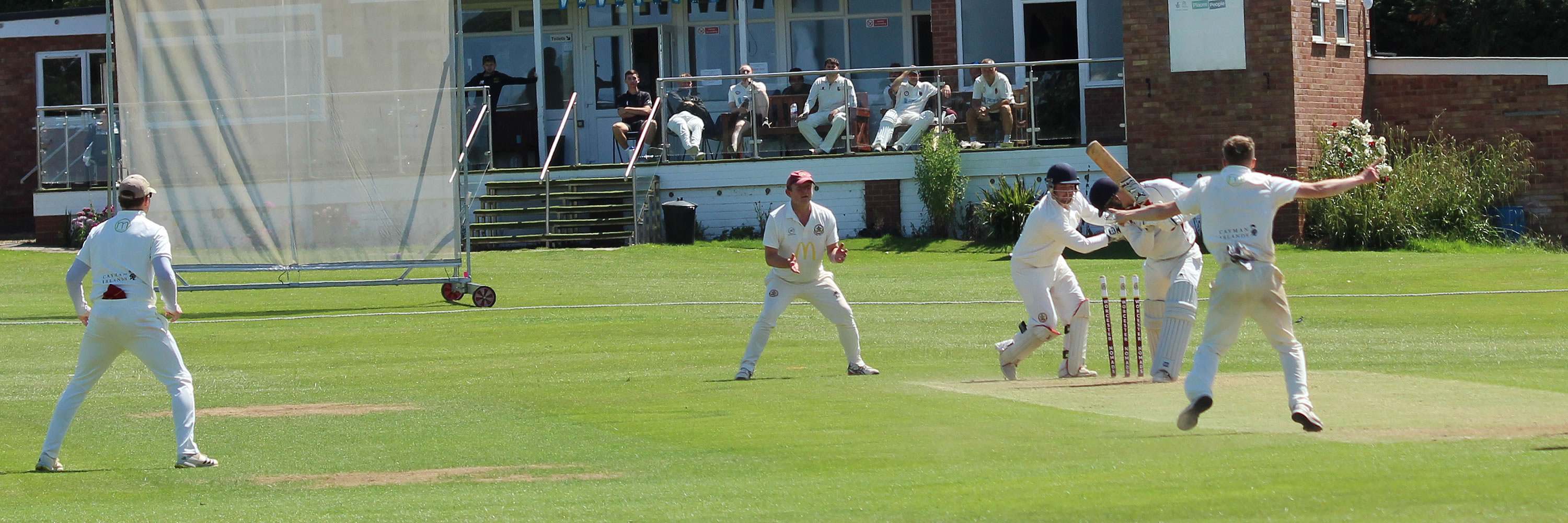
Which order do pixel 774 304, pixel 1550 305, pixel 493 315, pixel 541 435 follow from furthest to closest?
pixel 493 315
pixel 1550 305
pixel 774 304
pixel 541 435

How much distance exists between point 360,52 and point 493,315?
3.61 m

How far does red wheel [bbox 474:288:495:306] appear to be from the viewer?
18797 millimetres

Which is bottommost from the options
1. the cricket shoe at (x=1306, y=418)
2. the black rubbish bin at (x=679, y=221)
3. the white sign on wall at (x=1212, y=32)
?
the cricket shoe at (x=1306, y=418)

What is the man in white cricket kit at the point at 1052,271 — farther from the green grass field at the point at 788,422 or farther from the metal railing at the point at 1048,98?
the metal railing at the point at 1048,98

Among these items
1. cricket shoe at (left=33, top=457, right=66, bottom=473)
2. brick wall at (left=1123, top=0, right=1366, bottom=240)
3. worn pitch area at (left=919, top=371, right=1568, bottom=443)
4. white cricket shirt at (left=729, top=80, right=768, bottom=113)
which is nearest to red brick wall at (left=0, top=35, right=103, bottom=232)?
white cricket shirt at (left=729, top=80, right=768, bottom=113)

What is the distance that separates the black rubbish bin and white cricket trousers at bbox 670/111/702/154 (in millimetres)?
988

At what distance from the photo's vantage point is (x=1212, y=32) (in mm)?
24469

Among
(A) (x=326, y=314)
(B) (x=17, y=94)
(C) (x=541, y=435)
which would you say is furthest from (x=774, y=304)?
(B) (x=17, y=94)

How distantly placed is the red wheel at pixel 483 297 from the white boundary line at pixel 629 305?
0.07 meters

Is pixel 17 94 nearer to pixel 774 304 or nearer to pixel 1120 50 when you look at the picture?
pixel 1120 50

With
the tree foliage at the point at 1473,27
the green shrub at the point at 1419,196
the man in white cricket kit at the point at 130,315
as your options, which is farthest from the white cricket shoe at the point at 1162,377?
the tree foliage at the point at 1473,27

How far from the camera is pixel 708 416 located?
10719 millimetres

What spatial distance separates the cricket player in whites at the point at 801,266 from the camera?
12.4 metres

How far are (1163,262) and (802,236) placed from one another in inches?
107
